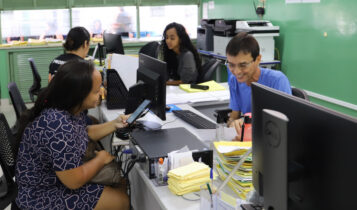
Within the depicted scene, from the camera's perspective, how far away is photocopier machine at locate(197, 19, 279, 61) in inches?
179

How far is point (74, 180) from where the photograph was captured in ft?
5.60

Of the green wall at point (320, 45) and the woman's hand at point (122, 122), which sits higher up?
the green wall at point (320, 45)

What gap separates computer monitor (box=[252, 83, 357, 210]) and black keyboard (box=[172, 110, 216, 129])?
1217 mm

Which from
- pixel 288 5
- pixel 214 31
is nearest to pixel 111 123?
pixel 288 5

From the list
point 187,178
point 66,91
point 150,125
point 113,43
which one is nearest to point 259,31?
point 113,43

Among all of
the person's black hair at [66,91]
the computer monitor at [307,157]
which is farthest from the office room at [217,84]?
the person's black hair at [66,91]

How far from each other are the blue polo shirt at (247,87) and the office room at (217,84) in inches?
6.8

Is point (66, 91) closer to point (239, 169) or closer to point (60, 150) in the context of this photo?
point (60, 150)

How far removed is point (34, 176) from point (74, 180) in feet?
0.65

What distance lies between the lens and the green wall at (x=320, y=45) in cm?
363

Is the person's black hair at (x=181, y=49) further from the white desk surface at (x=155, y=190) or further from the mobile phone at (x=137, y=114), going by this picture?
the mobile phone at (x=137, y=114)

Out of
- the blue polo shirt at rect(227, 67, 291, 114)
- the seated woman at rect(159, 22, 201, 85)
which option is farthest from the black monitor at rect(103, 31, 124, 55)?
the blue polo shirt at rect(227, 67, 291, 114)

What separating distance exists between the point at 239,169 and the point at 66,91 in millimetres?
830

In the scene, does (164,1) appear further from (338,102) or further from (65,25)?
(338,102)
